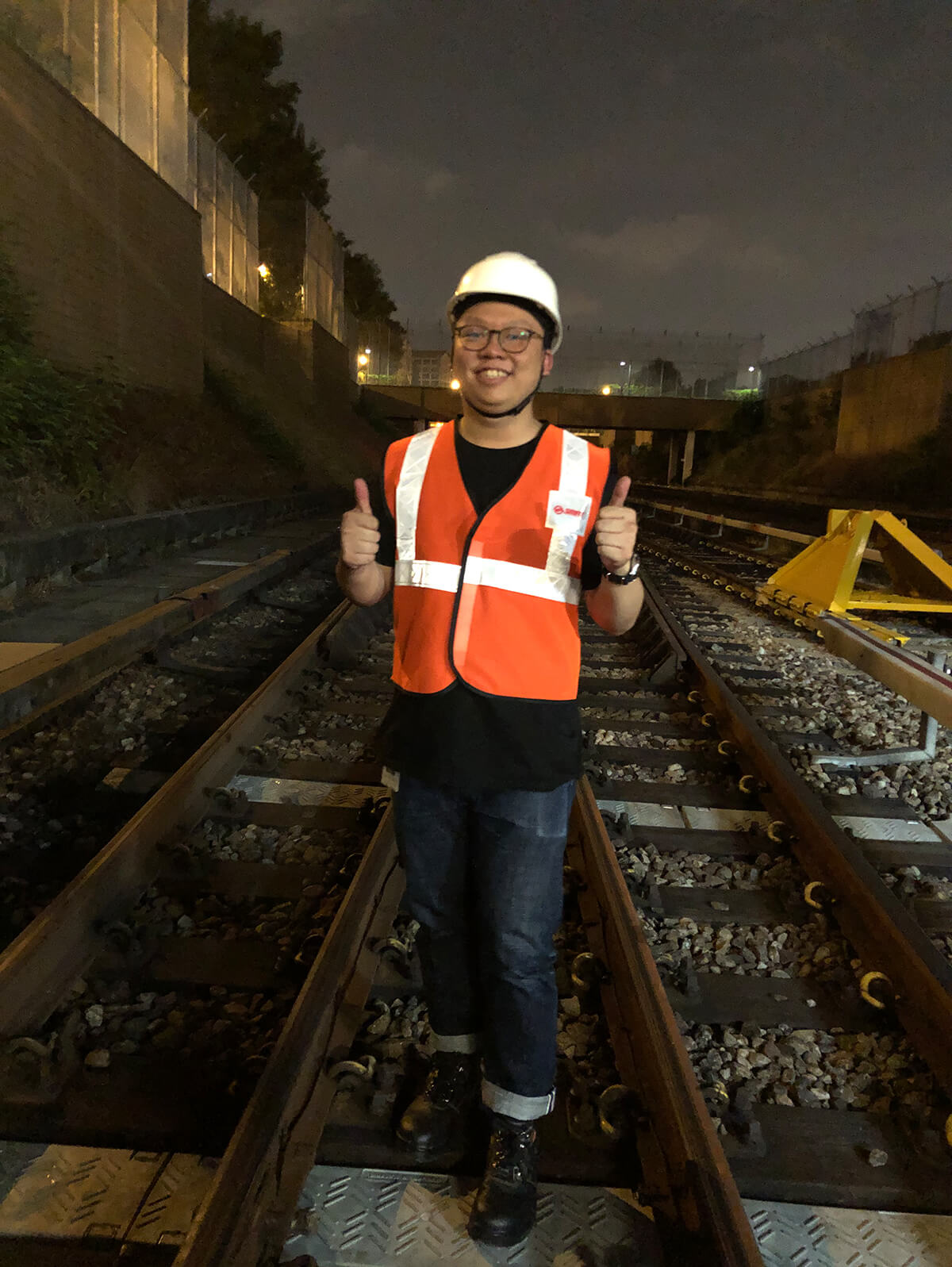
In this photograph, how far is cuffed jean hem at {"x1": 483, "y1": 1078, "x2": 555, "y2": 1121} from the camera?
2.00 meters

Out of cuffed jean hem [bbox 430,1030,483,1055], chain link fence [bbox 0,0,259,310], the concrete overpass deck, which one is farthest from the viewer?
the concrete overpass deck

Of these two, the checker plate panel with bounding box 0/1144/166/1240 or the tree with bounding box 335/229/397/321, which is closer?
the checker plate panel with bounding box 0/1144/166/1240

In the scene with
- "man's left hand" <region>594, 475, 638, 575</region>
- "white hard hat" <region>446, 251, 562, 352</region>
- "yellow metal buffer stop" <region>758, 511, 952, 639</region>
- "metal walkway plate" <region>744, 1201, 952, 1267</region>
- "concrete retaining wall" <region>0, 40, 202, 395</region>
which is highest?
"concrete retaining wall" <region>0, 40, 202, 395</region>

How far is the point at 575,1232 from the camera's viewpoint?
1.92 meters

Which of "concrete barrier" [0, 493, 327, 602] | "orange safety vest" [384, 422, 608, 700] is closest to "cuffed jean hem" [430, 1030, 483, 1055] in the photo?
"orange safety vest" [384, 422, 608, 700]

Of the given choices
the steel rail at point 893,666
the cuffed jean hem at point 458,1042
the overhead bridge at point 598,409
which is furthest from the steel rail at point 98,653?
the overhead bridge at point 598,409

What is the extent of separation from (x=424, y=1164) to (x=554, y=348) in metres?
2.06

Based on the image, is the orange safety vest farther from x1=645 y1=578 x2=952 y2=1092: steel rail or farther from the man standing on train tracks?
x1=645 y1=578 x2=952 y2=1092: steel rail

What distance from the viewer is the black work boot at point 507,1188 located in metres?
1.85

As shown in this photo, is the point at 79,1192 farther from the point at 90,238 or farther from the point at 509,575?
the point at 90,238

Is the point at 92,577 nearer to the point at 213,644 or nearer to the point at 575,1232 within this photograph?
the point at 213,644

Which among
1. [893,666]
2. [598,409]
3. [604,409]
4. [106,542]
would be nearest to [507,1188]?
[893,666]

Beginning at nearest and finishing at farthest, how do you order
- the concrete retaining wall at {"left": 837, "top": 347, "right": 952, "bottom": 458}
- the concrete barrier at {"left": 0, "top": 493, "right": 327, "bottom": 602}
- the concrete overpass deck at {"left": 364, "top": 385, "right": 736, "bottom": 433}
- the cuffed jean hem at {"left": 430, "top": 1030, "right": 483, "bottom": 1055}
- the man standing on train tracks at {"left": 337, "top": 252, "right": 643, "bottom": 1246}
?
the man standing on train tracks at {"left": 337, "top": 252, "right": 643, "bottom": 1246}, the cuffed jean hem at {"left": 430, "top": 1030, "right": 483, "bottom": 1055}, the concrete barrier at {"left": 0, "top": 493, "right": 327, "bottom": 602}, the concrete retaining wall at {"left": 837, "top": 347, "right": 952, "bottom": 458}, the concrete overpass deck at {"left": 364, "top": 385, "right": 736, "bottom": 433}

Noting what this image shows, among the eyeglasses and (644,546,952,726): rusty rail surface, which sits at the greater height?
the eyeglasses
